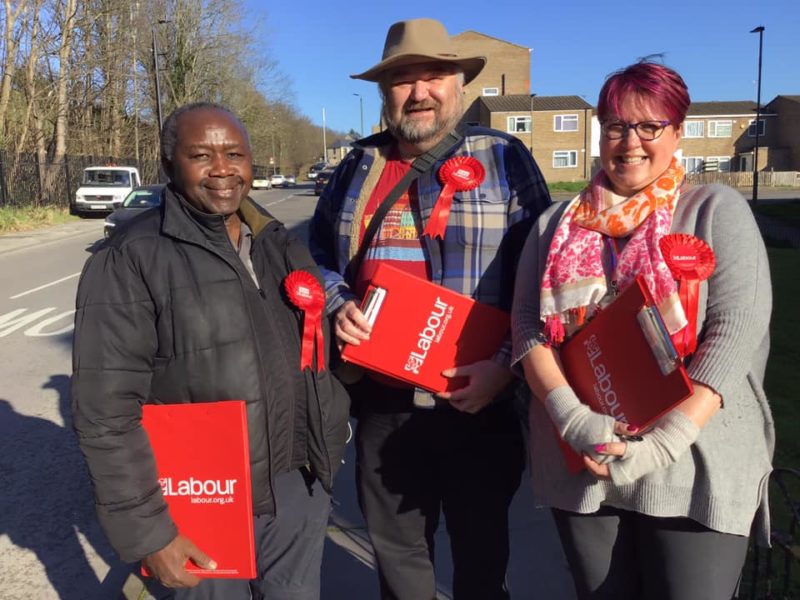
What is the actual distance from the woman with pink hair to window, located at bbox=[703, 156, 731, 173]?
64.1m

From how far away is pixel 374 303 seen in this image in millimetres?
2219

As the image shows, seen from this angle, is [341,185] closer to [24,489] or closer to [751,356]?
[751,356]

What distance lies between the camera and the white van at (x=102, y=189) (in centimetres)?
2600

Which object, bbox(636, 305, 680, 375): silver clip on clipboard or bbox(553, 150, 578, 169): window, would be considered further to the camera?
bbox(553, 150, 578, 169): window

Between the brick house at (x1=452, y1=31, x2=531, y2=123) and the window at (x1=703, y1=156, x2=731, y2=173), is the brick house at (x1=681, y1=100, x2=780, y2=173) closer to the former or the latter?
the window at (x1=703, y1=156, x2=731, y2=173)

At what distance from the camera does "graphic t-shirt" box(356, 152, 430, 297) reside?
241cm

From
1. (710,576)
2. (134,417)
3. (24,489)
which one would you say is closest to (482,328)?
(710,576)

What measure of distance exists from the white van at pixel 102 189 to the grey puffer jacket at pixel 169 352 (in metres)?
25.1

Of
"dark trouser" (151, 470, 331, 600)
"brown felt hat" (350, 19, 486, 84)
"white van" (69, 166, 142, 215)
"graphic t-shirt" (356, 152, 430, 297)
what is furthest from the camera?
"white van" (69, 166, 142, 215)

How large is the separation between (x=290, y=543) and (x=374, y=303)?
0.83 metres

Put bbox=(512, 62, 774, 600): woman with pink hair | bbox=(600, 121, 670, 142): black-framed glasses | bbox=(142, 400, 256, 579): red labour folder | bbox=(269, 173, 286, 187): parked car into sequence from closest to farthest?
bbox=(512, 62, 774, 600): woman with pink hair, bbox=(600, 121, 670, 142): black-framed glasses, bbox=(142, 400, 256, 579): red labour folder, bbox=(269, 173, 286, 187): parked car

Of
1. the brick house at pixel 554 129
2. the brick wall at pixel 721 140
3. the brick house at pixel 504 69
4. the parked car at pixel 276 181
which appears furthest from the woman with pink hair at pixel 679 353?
the brick house at pixel 504 69

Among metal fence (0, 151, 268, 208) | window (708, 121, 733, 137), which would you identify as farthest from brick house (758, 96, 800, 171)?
metal fence (0, 151, 268, 208)

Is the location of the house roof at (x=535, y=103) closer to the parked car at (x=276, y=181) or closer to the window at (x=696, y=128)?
the window at (x=696, y=128)
